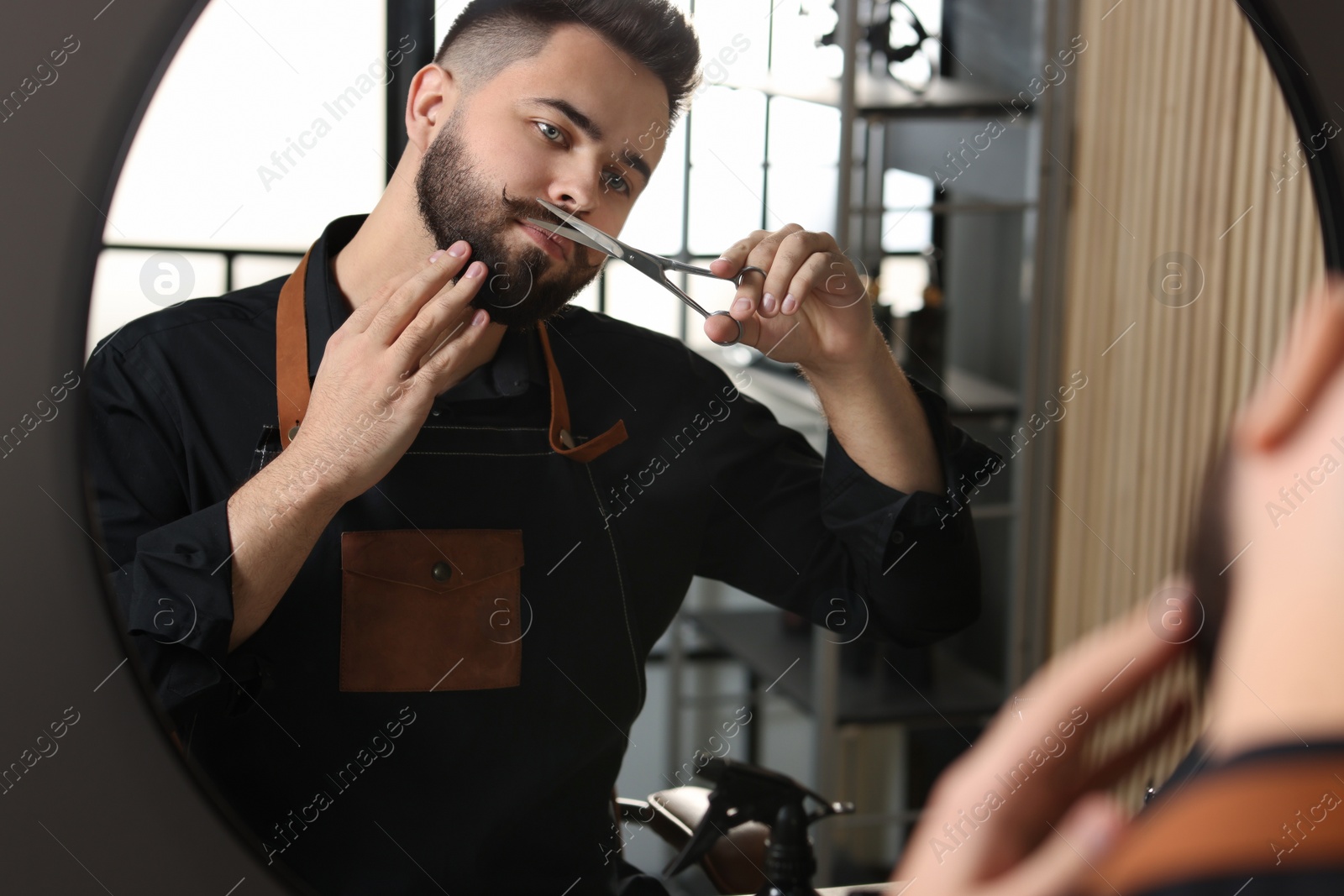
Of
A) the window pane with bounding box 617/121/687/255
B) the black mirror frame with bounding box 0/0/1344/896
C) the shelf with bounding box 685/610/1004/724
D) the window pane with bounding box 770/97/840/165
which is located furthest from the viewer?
the shelf with bounding box 685/610/1004/724

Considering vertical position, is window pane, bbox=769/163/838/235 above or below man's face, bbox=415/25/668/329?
above

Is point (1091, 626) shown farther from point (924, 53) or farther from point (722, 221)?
point (924, 53)

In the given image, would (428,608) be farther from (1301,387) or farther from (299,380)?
(1301,387)

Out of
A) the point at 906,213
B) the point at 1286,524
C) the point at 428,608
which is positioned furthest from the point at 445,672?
the point at 906,213

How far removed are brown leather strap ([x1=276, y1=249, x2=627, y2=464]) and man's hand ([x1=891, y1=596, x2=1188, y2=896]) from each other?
1.10 ft

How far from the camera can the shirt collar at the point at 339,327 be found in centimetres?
47

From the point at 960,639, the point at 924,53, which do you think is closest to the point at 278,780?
the point at 960,639

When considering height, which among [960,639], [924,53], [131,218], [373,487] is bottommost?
[960,639]

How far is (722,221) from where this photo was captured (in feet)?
1.78

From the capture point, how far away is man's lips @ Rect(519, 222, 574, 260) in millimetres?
460

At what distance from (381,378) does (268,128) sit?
0.50ft

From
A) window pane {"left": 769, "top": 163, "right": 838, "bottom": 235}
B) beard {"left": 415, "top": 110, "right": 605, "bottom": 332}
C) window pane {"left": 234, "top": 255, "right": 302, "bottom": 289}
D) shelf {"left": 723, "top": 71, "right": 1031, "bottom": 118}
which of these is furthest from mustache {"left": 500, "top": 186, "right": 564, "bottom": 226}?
shelf {"left": 723, "top": 71, "right": 1031, "bottom": 118}

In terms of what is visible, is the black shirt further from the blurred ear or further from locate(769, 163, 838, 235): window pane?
the blurred ear

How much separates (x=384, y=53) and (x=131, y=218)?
0.43 feet
